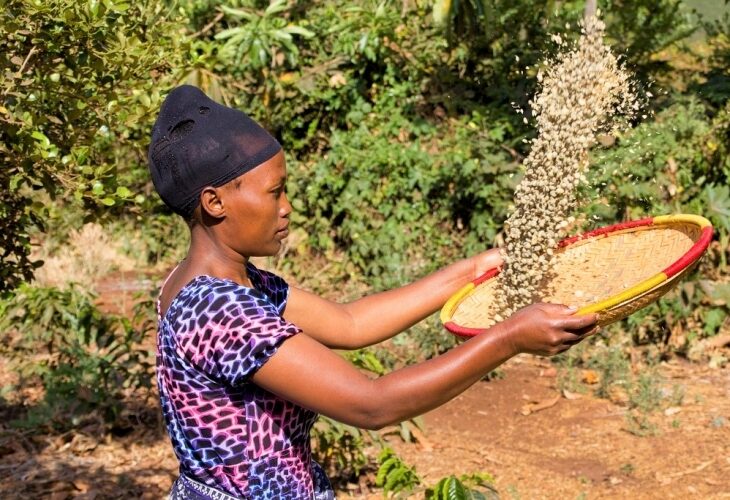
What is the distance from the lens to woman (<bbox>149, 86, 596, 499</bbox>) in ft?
5.98

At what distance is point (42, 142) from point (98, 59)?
1.20ft

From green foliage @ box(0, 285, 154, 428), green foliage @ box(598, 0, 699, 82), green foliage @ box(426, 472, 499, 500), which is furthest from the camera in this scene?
green foliage @ box(598, 0, 699, 82)

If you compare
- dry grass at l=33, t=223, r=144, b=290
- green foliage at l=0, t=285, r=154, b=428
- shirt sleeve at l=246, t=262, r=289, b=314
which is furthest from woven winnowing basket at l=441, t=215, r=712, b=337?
dry grass at l=33, t=223, r=144, b=290

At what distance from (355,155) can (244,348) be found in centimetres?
612

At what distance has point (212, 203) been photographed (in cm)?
195

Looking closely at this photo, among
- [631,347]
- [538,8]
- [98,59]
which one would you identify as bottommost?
[631,347]

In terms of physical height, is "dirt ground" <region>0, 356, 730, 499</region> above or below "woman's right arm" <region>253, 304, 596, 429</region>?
below

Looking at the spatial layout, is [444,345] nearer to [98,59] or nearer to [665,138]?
[665,138]

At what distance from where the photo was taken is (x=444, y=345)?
606cm

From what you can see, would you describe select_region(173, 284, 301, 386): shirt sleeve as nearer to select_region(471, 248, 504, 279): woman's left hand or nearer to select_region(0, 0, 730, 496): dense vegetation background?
select_region(471, 248, 504, 279): woman's left hand

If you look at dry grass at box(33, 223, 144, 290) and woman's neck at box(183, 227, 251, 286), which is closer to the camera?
woman's neck at box(183, 227, 251, 286)

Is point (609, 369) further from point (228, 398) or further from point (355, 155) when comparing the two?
point (228, 398)

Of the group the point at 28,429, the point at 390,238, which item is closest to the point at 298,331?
the point at 28,429

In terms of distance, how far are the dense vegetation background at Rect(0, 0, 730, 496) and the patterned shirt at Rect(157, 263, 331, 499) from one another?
1507 millimetres
